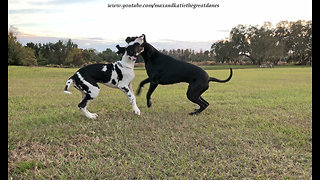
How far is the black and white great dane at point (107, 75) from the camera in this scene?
11.5 ft

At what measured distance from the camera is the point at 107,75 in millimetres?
3656

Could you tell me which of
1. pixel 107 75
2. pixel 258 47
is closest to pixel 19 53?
pixel 107 75

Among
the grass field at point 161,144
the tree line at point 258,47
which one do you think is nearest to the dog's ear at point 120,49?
the grass field at point 161,144

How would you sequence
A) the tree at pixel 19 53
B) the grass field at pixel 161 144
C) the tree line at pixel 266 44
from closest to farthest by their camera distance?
the grass field at pixel 161 144
the tree at pixel 19 53
the tree line at pixel 266 44

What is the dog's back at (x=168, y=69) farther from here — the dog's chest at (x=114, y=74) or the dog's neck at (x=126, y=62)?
the dog's chest at (x=114, y=74)

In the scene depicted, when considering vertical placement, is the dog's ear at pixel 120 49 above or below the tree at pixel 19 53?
below

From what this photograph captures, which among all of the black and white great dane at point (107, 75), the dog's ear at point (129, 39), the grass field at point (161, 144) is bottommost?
the grass field at point (161, 144)

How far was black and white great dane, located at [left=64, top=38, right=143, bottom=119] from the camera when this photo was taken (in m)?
3.51

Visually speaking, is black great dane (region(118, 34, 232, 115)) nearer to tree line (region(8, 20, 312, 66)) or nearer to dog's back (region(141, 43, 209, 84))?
dog's back (region(141, 43, 209, 84))

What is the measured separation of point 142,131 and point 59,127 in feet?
4.38
